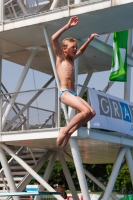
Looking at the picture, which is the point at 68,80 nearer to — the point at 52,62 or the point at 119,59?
the point at 52,62

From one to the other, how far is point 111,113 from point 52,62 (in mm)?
3332

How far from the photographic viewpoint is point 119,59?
25.0m

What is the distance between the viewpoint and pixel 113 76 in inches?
980

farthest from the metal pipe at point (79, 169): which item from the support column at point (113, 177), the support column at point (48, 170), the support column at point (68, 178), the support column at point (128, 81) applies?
the support column at point (68, 178)

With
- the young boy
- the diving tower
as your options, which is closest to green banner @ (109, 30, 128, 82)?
the diving tower

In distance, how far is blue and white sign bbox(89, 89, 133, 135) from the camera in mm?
22108

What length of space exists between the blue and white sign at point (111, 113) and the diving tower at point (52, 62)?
0.35m

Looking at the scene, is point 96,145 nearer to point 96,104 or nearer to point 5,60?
point 96,104

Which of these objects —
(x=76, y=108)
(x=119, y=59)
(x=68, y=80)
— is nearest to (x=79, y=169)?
(x=119, y=59)

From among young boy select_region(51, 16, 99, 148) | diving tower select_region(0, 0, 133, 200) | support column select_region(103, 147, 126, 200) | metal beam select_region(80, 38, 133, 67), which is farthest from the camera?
metal beam select_region(80, 38, 133, 67)

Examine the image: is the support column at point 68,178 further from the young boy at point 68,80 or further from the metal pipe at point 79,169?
the young boy at point 68,80

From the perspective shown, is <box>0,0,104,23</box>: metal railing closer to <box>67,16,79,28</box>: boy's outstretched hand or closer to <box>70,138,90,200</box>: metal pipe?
<box>70,138,90,200</box>: metal pipe

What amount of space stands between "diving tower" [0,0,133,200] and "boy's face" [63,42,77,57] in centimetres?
946

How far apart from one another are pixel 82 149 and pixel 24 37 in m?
6.58
